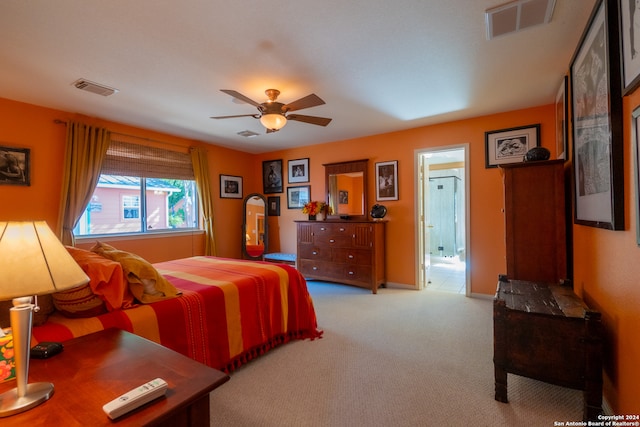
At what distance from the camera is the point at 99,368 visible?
41.1 inches

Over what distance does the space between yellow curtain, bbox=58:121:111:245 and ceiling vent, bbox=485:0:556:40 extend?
171 inches

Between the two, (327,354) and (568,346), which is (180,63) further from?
(568,346)

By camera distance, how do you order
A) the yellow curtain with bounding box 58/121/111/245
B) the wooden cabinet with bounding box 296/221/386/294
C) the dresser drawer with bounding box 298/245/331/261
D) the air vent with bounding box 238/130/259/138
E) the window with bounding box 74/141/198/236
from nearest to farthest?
the yellow curtain with bounding box 58/121/111/245, the window with bounding box 74/141/198/236, the wooden cabinet with bounding box 296/221/386/294, the air vent with bounding box 238/130/259/138, the dresser drawer with bounding box 298/245/331/261

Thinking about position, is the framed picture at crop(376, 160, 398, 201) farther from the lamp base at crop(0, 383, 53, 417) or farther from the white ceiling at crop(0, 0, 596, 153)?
the lamp base at crop(0, 383, 53, 417)

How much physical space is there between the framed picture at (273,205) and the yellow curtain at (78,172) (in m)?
2.86

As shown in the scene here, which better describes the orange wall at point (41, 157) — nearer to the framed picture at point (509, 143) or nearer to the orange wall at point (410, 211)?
the orange wall at point (410, 211)

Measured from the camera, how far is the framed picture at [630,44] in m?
1.23

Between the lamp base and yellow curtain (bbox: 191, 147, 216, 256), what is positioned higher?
yellow curtain (bbox: 191, 147, 216, 256)

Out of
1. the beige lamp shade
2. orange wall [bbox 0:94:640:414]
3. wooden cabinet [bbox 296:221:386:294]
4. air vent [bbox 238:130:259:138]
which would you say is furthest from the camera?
air vent [bbox 238:130:259:138]

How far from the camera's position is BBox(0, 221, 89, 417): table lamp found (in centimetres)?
76

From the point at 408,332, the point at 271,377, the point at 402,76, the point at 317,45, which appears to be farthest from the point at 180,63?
the point at 408,332

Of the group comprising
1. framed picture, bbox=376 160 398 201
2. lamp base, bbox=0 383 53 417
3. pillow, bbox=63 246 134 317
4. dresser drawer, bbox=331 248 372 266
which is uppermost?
framed picture, bbox=376 160 398 201

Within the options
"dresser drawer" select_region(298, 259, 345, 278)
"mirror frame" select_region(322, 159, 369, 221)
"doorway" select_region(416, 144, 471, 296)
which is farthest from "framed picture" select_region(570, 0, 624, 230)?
"doorway" select_region(416, 144, 471, 296)

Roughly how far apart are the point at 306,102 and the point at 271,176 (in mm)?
3441
